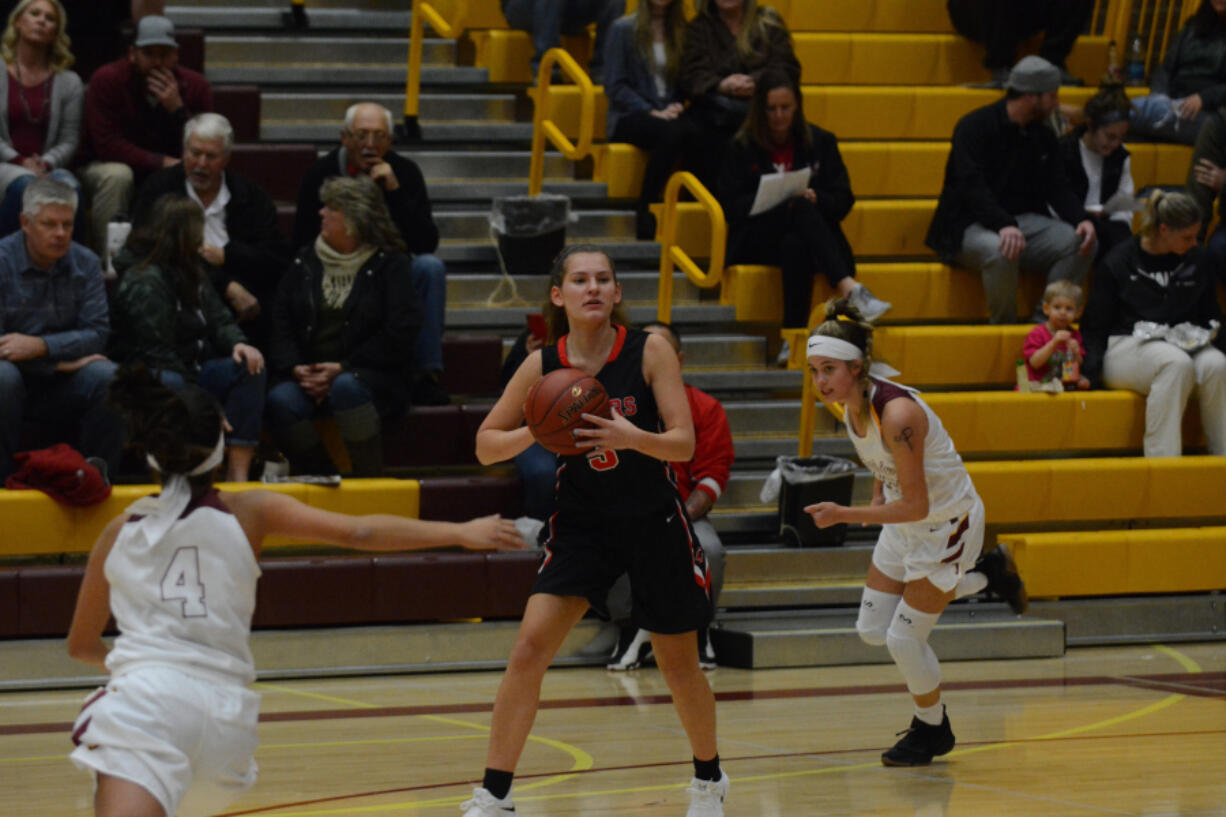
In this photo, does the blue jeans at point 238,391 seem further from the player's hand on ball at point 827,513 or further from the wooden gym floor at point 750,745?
the player's hand on ball at point 827,513

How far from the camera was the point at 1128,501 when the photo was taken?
877cm

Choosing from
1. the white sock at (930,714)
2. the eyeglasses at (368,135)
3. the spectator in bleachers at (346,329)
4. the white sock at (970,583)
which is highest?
the eyeglasses at (368,135)

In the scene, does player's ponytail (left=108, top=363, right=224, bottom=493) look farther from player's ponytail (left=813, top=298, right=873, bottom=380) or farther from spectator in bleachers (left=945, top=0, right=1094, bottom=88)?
spectator in bleachers (left=945, top=0, right=1094, bottom=88)

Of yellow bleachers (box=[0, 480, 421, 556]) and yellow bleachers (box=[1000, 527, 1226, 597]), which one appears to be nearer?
yellow bleachers (box=[0, 480, 421, 556])

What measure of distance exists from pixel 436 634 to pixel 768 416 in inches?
94.1

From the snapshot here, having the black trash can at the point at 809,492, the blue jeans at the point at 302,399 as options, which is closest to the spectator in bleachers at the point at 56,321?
the blue jeans at the point at 302,399

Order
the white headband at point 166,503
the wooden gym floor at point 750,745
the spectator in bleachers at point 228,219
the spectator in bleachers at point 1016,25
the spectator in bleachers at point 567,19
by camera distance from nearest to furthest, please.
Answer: the white headband at point 166,503 → the wooden gym floor at point 750,745 → the spectator in bleachers at point 228,219 → the spectator in bleachers at point 567,19 → the spectator in bleachers at point 1016,25

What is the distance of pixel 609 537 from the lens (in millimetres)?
4730

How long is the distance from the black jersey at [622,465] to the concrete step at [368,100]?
5.53 meters

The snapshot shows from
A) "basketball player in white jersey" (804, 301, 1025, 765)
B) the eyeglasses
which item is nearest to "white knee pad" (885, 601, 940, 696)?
"basketball player in white jersey" (804, 301, 1025, 765)

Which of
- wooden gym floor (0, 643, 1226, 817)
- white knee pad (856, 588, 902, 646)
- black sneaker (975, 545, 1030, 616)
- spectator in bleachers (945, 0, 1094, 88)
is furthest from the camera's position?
spectator in bleachers (945, 0, 1094, 88)

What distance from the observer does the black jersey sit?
4.69 m

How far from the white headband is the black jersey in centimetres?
143

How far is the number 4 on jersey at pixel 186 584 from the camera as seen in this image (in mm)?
3324
